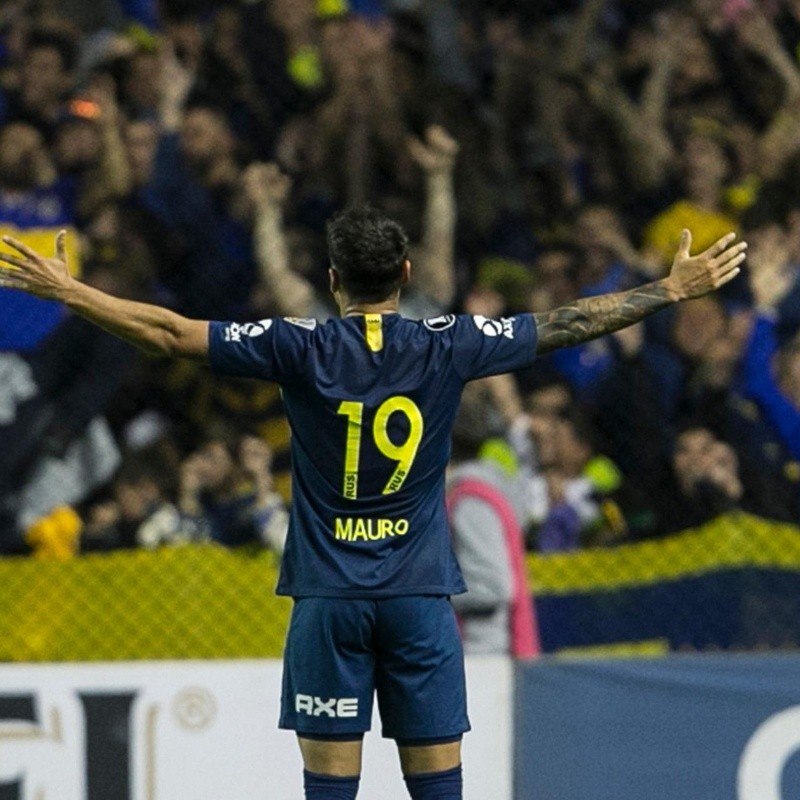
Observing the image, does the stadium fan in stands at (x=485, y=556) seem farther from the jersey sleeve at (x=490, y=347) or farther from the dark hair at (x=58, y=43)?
the dark hair at (x=58, y=43)

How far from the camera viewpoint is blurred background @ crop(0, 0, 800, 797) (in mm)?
6332

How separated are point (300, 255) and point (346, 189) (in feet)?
1.43

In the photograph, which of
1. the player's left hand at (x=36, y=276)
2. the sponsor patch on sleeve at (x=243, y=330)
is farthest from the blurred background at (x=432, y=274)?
the player's left hand at (x=36, y=276)

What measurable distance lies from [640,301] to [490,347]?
39 cm

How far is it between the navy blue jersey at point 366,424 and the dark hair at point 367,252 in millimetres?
73

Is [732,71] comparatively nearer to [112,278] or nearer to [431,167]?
[431,167]

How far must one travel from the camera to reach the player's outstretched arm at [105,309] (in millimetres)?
3957

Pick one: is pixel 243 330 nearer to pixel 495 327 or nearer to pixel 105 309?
pixel 105 309

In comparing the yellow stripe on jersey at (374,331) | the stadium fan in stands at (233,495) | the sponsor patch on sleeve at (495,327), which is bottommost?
the yellow stripe on jersey at (374,331)

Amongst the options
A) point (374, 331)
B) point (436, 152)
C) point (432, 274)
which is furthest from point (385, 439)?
point (436, 152)

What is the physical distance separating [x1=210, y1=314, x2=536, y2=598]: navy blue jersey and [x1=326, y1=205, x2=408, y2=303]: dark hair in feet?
0.24

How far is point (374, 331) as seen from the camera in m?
4.12

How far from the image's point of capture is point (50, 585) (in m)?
6.26

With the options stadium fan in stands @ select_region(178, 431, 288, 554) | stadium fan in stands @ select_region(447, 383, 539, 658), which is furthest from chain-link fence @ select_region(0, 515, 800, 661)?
stadium fan in stands @ select_region(447, 383, 539, 658)
